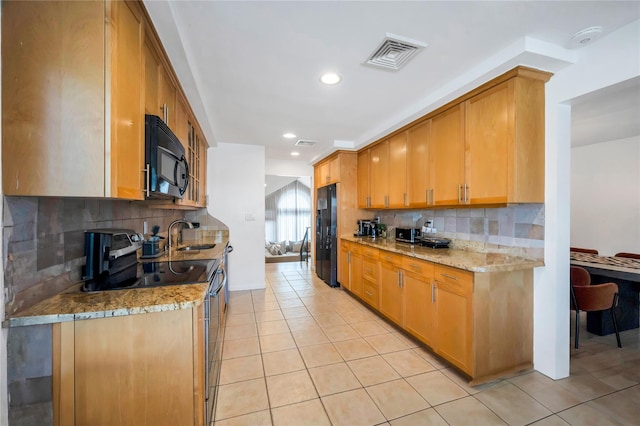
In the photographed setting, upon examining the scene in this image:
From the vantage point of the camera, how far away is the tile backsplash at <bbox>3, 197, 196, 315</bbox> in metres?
1.04

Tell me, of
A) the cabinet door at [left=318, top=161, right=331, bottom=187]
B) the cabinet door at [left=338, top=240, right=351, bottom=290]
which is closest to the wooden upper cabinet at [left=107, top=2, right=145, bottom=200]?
the cabinet door at [left=338, top=240, right=351, bottom=290]

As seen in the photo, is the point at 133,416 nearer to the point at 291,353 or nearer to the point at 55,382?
the point at 55,382

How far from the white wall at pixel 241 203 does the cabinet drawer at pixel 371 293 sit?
1.84m

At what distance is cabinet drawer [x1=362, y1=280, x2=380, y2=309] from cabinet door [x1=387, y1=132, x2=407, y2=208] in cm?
109

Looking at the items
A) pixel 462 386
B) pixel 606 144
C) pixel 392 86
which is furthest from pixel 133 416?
pixel 606 144

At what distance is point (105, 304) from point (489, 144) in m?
2.74

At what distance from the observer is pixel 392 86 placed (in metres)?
2.40

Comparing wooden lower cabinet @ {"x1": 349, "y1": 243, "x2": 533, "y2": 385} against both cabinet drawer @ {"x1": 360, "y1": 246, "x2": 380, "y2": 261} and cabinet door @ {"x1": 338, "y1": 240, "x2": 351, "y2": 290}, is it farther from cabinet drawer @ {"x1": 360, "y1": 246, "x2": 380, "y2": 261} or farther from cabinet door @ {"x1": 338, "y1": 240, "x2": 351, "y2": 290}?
cabinet door @ {"x1": 338, "y1": 240, "x2": 351, "y2": 290}

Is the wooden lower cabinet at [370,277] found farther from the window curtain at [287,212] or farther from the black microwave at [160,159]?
the window curtain at [287,212]

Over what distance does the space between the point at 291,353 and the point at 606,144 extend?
5.80 m

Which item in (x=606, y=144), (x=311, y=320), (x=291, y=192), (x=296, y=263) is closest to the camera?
(x=311, y=320)

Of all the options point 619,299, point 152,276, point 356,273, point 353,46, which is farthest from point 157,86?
point 619,299

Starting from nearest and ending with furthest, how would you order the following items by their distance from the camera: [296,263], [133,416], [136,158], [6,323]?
1. [6,323]
2. [133,416]
3. [136,158]
4. [296,263]

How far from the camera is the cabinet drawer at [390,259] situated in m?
2.83
